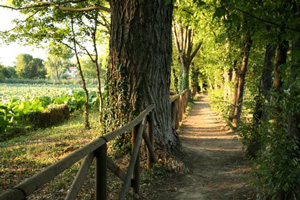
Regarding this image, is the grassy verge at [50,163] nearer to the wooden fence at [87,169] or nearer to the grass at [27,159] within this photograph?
the grass at [27,159]

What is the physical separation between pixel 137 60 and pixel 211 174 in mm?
2972

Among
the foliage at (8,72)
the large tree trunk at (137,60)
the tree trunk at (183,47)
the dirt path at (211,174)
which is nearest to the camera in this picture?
the dirt path at (211,174)

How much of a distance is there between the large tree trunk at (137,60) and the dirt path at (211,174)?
0.93 m

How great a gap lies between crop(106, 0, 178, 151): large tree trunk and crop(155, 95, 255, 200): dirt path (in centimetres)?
93

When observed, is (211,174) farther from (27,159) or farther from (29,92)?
(29,92)

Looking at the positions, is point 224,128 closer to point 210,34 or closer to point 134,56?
point 210,34

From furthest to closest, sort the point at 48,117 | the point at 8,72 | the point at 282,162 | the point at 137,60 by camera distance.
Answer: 1. the point at 8,72
2. the point at 48,117
3. the point at 137,60
4. the point at 282,162

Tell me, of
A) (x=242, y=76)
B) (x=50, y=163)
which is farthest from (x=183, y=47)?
(x=50, y=163)

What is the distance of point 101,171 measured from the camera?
2.51m

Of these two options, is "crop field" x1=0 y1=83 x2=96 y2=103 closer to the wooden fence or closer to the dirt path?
the dirt path

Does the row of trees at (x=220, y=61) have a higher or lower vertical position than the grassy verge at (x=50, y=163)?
higher

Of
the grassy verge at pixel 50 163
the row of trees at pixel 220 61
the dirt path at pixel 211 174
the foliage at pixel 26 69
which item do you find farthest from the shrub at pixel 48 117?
the foliage at pixel 26 69

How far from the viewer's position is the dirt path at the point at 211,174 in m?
4.37

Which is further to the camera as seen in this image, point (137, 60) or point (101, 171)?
point (137, 60)
